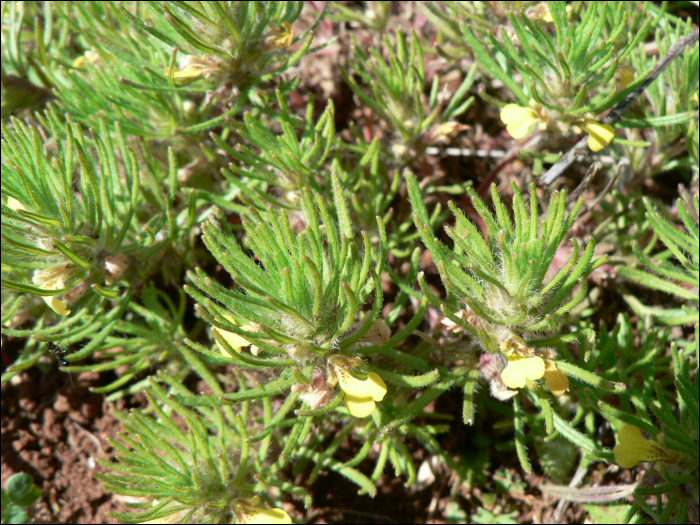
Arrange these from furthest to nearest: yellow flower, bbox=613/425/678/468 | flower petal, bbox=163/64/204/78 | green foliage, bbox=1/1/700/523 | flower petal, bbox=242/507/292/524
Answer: flower petal, bbox=163/64/204/78 → flower petal, bbox=242/507/292/524 → yellow flower, bbox=613/425/678/468 → green foliage, bbox=1/1/700/523

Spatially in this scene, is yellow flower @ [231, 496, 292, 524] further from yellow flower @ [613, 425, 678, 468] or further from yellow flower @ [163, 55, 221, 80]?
yellow flower @ [163, 55, 221, 80]

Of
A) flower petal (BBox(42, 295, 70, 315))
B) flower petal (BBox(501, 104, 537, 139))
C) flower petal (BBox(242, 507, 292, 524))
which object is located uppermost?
flower petal (BBox(501, 104, 537, 139))

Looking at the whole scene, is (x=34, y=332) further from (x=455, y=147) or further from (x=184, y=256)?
(x=455, y=147)

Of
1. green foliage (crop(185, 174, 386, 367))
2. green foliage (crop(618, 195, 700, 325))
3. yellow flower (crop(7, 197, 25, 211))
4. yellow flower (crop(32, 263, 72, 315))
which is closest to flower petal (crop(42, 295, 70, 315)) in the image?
yellow flower (crop(32, 263, 72, 315))

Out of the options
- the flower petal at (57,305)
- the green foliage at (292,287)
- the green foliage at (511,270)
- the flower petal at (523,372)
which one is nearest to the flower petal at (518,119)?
the green foliage at (511,270)

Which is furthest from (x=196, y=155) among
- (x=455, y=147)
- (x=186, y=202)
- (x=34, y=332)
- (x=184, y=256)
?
(x=455, y=147)

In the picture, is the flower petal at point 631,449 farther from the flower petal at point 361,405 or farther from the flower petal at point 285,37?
the flower petal at point 285,37
